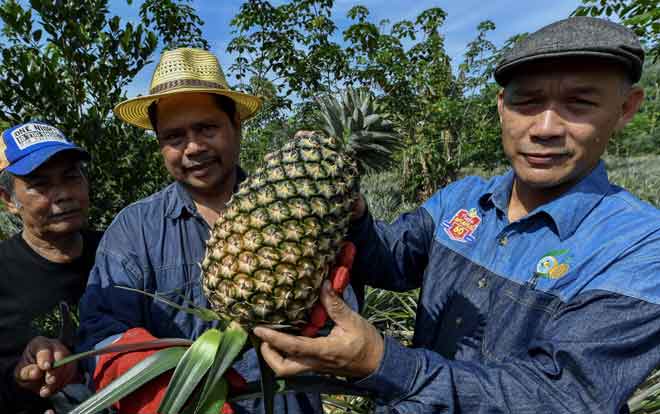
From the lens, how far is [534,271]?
70.8 inches

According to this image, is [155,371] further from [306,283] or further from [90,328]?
[90,328]

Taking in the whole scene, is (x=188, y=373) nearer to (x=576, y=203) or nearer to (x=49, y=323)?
(x=576, y=203)

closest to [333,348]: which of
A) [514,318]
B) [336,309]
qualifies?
[336,309]

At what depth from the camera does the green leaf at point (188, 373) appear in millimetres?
1375

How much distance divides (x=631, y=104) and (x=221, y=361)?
1.95 meters

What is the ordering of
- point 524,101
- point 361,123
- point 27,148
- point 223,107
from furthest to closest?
point 361,123
point 27,148
point 223,107
point 524,101

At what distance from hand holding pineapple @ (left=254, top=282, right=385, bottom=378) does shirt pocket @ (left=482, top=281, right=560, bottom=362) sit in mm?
607

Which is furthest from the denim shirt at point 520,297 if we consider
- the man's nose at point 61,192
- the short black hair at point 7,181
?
the short black hair at point 7,181

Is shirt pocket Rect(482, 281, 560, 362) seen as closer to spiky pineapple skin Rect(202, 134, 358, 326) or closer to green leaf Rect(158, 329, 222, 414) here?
→ spiky pineapple skin Rect(202, 134, 358, 326)

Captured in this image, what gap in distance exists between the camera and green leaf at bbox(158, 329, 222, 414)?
1375mm

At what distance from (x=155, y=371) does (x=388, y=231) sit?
1.37 meters

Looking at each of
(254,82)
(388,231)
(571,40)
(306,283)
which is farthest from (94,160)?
(254,82)

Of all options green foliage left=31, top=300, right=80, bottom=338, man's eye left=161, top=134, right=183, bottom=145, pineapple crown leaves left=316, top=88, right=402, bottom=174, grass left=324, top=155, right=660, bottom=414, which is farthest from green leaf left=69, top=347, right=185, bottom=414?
pineapple crown leaves left=316, top=88, right=402, bottom=174

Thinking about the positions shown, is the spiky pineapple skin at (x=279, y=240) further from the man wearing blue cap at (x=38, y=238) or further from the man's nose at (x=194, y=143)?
the man wearing blue cap at (x=38, y=238)
